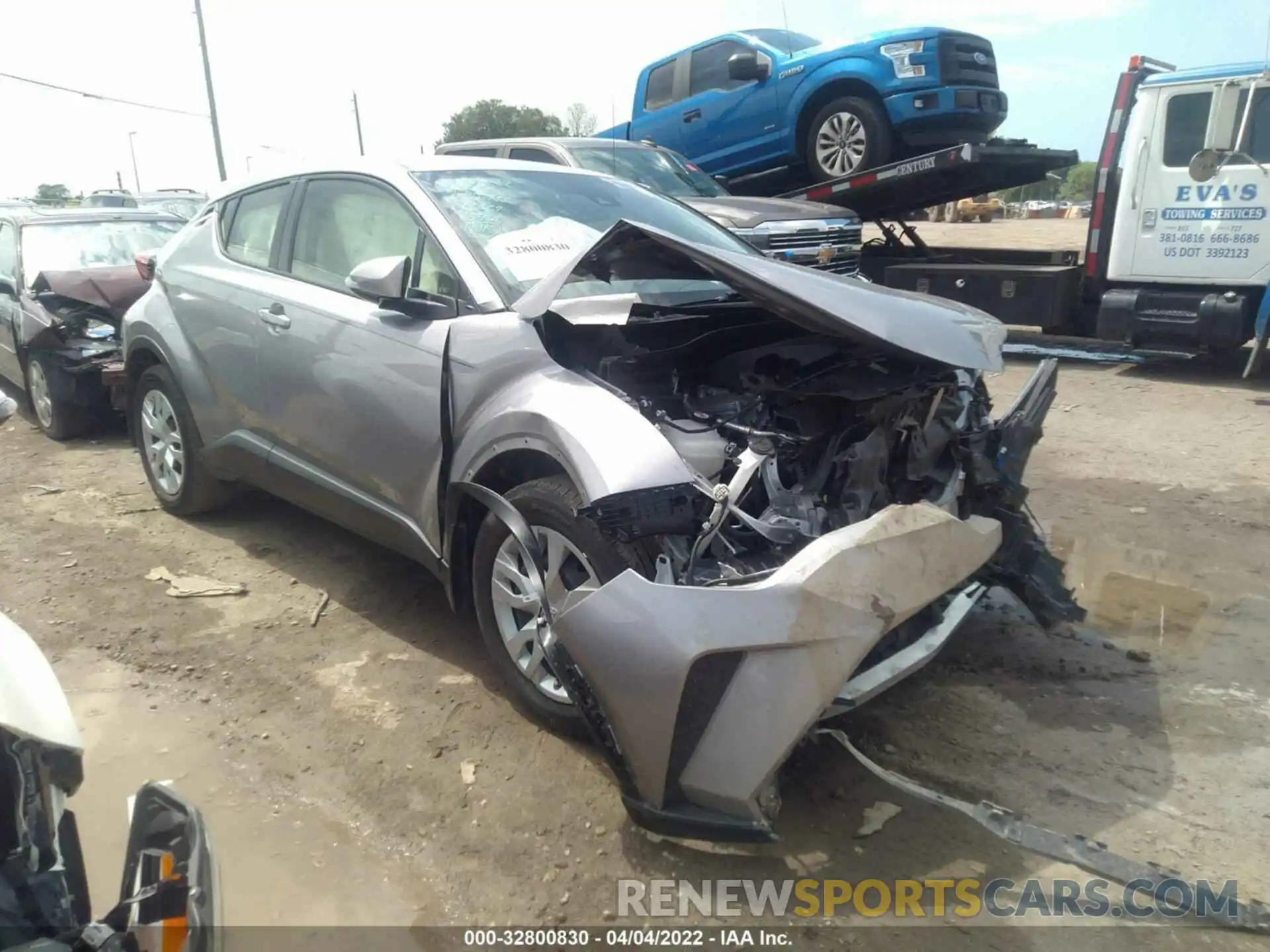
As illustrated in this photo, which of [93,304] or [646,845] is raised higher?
[93,304]

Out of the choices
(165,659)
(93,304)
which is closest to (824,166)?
(93,304)

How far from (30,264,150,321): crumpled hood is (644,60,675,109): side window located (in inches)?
248

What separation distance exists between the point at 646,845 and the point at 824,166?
8.62 m

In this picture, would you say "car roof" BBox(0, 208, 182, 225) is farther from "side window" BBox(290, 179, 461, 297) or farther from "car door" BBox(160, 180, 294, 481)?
"side window" BBox(290, 179, 461, 297)

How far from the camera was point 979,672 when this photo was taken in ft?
11.5

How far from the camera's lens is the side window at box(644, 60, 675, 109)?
11078 mm

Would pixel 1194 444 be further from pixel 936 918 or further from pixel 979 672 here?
pixel 936 918

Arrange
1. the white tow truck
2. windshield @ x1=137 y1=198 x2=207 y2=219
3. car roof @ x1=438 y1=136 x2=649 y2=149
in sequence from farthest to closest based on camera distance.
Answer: windshield @ x1=137 y1=198 x2=207 y2=219
car roof @ x1=438 y1=136 x2=649 y2=149
the white tow truck

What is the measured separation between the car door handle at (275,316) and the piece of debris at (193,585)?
1223 millimetres

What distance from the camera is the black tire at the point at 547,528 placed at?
2709 mm

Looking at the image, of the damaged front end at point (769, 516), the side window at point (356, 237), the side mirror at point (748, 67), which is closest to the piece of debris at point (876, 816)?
the damaged front end at point (769, 516)

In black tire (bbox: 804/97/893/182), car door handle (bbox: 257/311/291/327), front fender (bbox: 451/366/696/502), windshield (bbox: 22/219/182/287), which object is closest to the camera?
front fender (bbox: 451/366/696/502)
